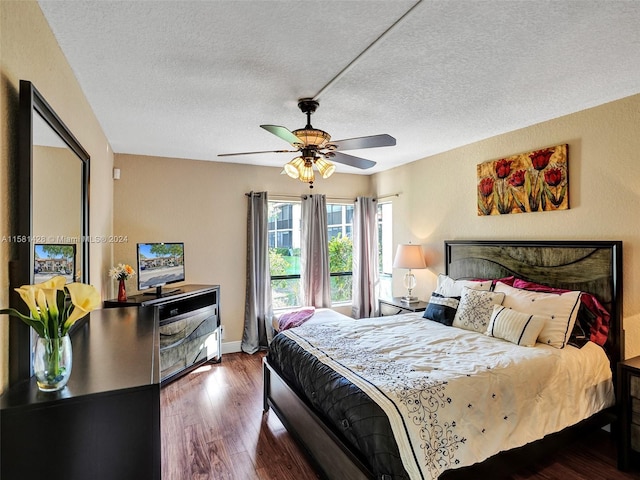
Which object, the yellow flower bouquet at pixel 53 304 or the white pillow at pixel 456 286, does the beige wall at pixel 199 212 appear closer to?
the white pillow at pixel 456 286

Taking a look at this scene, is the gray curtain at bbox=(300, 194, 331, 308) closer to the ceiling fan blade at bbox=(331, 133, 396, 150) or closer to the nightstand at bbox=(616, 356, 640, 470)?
the ceiling fan blade at bbox=(331, 133, 396, 150)

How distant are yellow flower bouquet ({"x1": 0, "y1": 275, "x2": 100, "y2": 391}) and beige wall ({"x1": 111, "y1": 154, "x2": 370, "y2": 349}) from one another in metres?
3.37

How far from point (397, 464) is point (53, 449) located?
1394mm

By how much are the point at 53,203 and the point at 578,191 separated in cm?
362

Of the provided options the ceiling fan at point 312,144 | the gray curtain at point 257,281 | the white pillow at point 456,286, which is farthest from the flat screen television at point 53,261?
the white pillow at point 456,286

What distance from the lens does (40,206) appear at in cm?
145

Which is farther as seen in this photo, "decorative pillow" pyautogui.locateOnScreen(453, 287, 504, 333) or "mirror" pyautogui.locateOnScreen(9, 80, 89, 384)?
"decorative pillow" pyautogui.locateOnScreen(453, 287, 504, 333)

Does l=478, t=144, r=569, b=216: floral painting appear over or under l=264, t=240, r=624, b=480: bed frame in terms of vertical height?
over

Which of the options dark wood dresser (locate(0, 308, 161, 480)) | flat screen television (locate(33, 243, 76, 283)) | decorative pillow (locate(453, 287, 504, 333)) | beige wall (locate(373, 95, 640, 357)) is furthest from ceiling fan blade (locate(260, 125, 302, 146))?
beige wall (locate(373, 95, 640, 357))

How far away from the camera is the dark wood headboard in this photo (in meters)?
2.71

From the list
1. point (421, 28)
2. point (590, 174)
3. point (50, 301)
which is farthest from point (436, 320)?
point (50, 301)

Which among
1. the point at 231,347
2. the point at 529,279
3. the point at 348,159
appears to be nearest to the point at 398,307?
the point at 529,279

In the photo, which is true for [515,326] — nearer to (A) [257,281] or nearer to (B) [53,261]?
(B) [53,261]

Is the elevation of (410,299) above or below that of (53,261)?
below
